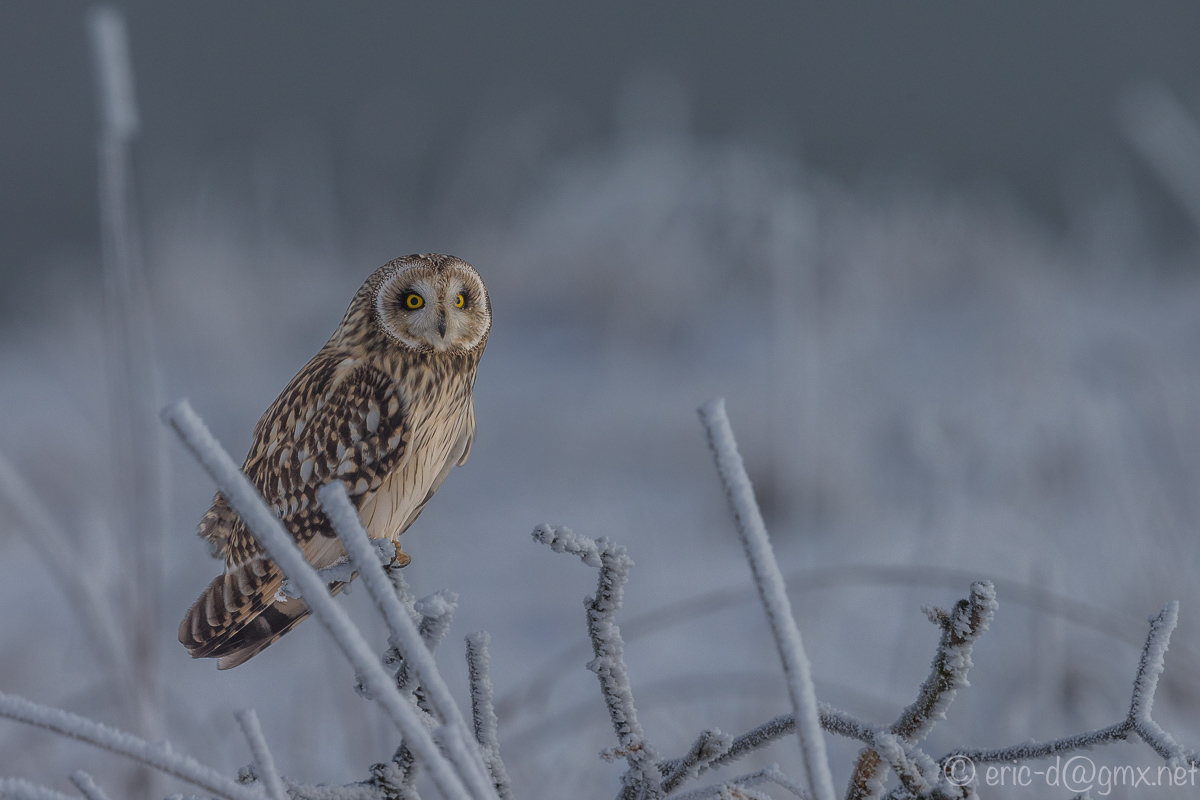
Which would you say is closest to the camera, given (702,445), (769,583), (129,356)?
(769,583)

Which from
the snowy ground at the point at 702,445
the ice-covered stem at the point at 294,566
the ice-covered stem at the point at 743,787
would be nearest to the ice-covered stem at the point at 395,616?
the ice-covered stem at the point at 294,566

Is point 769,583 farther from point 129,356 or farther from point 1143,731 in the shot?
point 129,356

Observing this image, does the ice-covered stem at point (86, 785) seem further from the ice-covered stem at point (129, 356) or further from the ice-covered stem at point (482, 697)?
the ice-covered stem at point (129, 356)

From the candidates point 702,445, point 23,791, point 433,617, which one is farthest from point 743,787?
point 702,445

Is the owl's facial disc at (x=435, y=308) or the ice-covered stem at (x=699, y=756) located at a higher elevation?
the owl's facial disc at (x=435, y=308)

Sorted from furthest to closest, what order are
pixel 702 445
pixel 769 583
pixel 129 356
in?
pixel 702 445 → pixel 129 356 → pixel 769 583

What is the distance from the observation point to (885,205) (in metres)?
3.41

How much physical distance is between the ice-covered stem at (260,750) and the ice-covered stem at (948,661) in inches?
8.1

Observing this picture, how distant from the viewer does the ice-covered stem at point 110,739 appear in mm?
229

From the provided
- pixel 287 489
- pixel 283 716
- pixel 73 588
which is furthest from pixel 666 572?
pixel 287 489

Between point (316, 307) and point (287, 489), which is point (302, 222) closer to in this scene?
point (316, 307)

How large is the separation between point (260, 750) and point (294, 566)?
103 millimetres

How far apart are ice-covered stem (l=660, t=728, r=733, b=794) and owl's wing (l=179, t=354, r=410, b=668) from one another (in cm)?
16

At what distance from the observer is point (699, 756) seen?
1.15ft
